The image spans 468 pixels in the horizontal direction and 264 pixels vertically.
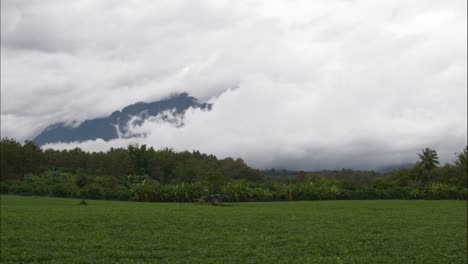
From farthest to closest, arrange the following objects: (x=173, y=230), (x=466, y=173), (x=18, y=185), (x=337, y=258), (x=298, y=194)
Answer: (x=466, y=173) → (x=298, y=194) → (x=18, y=185) → (x=173, y=230) → (x=337, y=258)

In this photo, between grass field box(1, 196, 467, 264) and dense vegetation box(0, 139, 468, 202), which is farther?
dense vegetation box(0, 139, 468, 202)

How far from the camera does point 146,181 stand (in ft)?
230

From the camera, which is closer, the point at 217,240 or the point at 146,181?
the point at 217,240

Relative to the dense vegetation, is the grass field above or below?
below

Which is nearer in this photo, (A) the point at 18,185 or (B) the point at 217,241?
(B) the point at 217,241

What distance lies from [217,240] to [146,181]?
158 ft

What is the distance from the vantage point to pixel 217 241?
23.1 metres

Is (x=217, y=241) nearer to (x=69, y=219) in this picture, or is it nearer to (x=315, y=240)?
(x=315, y=240)

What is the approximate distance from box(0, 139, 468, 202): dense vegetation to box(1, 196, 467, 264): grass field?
1194 inches

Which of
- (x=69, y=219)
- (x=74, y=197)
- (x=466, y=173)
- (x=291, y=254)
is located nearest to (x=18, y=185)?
(x=74, y=197)

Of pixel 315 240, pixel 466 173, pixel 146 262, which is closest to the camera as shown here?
pixel 146 262

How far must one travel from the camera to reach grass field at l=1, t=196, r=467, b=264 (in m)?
18.9

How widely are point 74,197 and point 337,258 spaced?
49.0 meters

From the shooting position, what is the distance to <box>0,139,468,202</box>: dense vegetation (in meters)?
62.8
